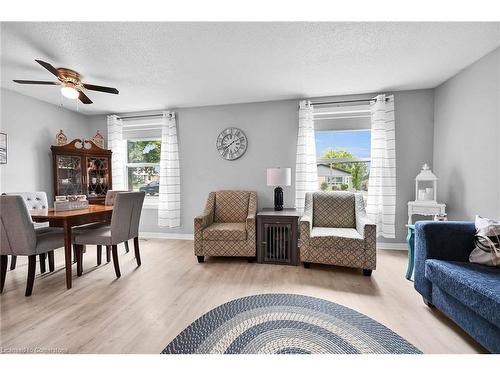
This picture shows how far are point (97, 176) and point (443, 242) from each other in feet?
15.2

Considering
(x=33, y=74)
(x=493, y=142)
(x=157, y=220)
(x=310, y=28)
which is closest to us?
(x=310, y=28)

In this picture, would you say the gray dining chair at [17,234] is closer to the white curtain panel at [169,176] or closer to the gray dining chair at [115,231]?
the gray dining chair at [115,231]

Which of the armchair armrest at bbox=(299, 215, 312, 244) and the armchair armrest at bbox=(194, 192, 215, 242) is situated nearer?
the armchair armrest at bbox=(299, 215, 312, 244)

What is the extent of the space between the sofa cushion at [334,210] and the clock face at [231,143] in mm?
1414

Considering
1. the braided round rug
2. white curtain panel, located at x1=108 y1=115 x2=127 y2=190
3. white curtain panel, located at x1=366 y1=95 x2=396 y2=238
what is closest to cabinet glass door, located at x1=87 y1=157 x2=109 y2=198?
white curtain panel, located at x1=108 y1=115 x2=127 y2=190

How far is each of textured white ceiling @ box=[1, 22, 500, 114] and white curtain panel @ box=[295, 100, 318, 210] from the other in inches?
11.9

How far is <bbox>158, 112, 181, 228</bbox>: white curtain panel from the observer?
11.8 feet

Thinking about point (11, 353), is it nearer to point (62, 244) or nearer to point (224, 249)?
point (62, 244)

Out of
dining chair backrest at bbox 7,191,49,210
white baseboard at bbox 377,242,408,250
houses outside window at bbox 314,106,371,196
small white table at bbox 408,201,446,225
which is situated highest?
houses outside window at bbox 314,106,371,196

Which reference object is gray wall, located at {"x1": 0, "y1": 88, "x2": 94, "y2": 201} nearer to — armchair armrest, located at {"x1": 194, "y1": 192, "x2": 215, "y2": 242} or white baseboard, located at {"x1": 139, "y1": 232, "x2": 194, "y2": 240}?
white baseboard, located at {"x1": 139, "y1": 232, "x2": 194, "y2": 240}

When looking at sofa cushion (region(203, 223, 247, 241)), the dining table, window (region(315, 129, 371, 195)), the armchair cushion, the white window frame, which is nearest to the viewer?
the dining table

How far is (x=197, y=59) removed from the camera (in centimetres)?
216
